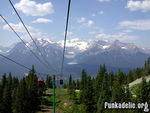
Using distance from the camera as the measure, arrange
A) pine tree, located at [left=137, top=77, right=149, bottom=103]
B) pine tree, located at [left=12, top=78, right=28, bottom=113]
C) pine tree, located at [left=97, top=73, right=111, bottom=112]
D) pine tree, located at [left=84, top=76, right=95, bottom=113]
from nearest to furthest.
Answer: pine tree, located at [left=137, top=77, right=149, bottom=103] → pine tree, located at [left=12, top=78, right=28, bottom=113] → pine tree, located at [left=84, top=76, right=95, bottom=113] → pine tree, located at [left=97, top=73, right=111, bottom=112]

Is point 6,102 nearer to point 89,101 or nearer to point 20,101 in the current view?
point 20,101

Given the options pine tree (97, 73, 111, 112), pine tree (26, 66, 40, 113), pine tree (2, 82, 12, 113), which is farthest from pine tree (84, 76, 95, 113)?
pine tree (2, 82, 12, 113)

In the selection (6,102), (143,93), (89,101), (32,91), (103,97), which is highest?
(32,91)

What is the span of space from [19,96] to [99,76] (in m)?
65.3

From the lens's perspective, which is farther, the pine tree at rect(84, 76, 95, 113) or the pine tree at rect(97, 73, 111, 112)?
the pine tree at rect(97, 73, 111, 112)

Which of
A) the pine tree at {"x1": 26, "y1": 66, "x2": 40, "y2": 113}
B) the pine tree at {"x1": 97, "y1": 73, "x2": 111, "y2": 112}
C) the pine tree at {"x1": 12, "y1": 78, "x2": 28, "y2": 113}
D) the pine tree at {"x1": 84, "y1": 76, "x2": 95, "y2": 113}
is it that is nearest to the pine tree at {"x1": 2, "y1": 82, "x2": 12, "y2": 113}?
the pine tree at {"x1": 12, "y1": 78, "x2": 28, "y2": 113}

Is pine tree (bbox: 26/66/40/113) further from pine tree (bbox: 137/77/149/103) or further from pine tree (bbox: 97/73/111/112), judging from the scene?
pine tree (bbox: 137/77/149/103)

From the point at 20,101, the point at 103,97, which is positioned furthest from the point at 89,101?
the point at 20,101

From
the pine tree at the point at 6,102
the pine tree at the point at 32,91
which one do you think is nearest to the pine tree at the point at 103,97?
the pine tree at the point at 32,91

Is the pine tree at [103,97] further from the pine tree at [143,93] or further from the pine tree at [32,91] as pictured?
the pine tree at [32,91]

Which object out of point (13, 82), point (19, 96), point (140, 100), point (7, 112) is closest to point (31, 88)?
point (19, 96)

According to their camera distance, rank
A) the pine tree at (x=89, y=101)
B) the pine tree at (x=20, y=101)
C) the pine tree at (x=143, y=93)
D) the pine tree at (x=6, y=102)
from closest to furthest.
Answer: the pine tree at (x=143, y=93)
the pine tree at (x=20, y=101)
the pine tree at (x=6, y=102)
the pine tree at (x=89, y=101)

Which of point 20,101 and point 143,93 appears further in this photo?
point 20,101

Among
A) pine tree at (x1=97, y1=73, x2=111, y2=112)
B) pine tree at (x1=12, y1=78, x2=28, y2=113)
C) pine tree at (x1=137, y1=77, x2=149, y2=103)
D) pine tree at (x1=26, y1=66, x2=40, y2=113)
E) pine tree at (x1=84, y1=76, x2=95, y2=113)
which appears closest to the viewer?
pine tree at (x1=137, y1=77, x2=149, y2=103)
